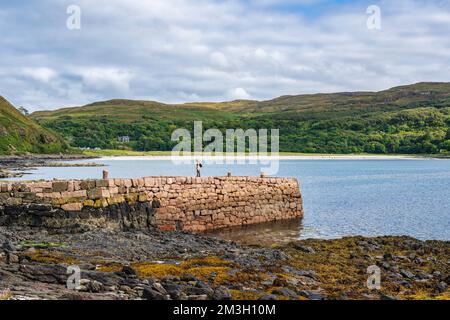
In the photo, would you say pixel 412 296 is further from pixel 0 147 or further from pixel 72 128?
pixel 72 128

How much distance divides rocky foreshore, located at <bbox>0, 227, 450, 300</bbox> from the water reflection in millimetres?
2815

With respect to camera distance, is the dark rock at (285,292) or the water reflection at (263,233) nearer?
the dark rock at (285,292)

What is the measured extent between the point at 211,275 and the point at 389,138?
145 metres

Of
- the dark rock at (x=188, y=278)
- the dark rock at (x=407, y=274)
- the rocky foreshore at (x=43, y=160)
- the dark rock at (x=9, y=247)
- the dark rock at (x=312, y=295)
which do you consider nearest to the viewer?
the dark rock at (x=312, y=295)

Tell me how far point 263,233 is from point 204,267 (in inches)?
531

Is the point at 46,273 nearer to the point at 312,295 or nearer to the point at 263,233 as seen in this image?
the point at 312,295

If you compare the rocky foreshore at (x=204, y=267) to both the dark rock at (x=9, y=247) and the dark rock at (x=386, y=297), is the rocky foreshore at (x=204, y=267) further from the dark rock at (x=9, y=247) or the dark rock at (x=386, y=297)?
the dark rock at (x=386, y=297)

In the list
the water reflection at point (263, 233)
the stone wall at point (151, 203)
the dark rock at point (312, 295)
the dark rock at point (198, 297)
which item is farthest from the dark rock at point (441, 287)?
the stone wall at point (151, 203)

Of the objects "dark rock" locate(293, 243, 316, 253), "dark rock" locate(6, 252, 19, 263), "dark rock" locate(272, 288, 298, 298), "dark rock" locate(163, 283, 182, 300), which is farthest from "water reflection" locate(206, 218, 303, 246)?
"dark rock" locate(163, 283, 182, 300)

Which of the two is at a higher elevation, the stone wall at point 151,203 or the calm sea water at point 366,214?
the stone wall at point 151,203

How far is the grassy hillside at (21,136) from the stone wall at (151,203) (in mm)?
93091

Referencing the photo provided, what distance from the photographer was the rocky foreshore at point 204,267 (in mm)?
12562

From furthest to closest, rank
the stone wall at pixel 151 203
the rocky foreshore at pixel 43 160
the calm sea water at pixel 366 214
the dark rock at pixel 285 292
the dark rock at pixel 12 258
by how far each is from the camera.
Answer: the rocky foreshore at pixel 43 160
the calm sea water at pixel 366 214
the stone wall at pixel 151 203
the dark rock at pixel 12 258
the dark rock at pixel 285 292
